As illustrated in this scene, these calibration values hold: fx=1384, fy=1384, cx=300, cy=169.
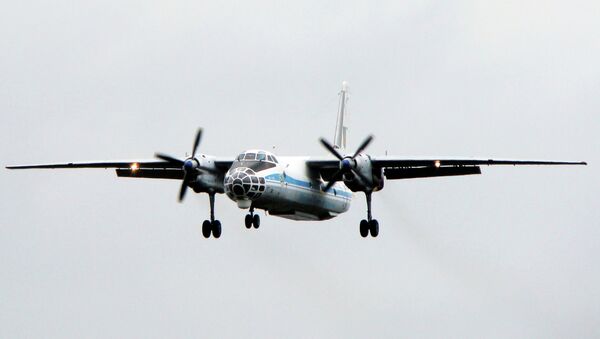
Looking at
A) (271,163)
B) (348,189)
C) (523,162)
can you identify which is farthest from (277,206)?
(523,162)

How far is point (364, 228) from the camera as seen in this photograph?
6250 cm

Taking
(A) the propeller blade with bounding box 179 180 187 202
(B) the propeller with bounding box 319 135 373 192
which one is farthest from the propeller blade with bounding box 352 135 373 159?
(A) the propeller blade with bounding box 179 180 187 202

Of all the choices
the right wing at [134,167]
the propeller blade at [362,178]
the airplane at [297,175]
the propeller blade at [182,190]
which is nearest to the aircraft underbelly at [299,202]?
the airplane at [297,175]

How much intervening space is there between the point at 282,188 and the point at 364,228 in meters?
5.99

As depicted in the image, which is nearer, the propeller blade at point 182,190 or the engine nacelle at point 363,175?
the engine nacelle at point 363,175

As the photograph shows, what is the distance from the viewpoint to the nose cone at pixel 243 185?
183 ft

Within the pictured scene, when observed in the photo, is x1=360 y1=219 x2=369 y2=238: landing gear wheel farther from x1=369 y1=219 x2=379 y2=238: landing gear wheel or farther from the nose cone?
the nose cone

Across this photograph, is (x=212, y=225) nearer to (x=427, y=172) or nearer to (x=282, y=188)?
(x=282, y=188)

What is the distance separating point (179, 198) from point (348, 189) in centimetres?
857

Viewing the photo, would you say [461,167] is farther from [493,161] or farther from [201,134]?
[201,134]

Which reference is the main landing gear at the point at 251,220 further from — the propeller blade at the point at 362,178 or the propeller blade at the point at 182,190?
the propeller blade at the point at 362,178

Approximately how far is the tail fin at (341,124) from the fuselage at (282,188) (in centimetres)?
803

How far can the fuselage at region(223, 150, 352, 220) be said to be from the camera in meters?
56.2

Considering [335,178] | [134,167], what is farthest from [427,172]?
[134,167]
